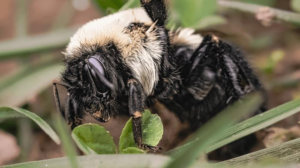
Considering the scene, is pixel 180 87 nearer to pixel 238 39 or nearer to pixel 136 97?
pixel 136 97

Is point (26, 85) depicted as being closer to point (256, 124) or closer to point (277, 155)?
point (256, 124)

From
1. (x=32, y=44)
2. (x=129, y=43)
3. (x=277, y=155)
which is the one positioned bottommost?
(x=277, y=155)

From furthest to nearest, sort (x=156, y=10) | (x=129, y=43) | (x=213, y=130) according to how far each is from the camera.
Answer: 1. (x=156, y=10)
2. (x=129, y=43)
3. (x=213, y=130)

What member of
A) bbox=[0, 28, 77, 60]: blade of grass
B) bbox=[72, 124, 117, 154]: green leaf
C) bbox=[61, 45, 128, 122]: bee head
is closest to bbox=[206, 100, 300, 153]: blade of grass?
bbox=[72, 124, 117, 154]: green leaf

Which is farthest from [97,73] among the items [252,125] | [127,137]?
[252,125]

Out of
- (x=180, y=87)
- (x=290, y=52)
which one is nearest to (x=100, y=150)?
(x=180, y=87)

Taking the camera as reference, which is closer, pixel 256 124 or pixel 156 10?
pixel 256 124

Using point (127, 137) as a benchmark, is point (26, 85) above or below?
above
